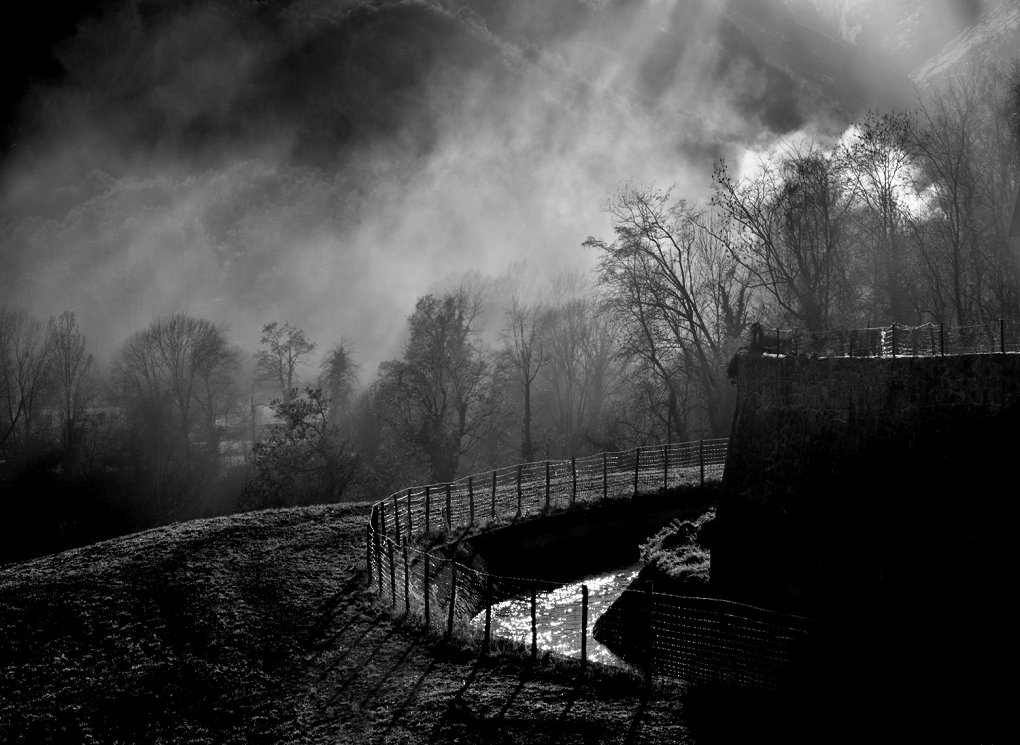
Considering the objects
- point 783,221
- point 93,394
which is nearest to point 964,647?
point 783,221

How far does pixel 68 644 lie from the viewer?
12500 millimetres

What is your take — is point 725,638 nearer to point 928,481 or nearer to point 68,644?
point 928,481

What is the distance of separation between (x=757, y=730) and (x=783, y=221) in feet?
101

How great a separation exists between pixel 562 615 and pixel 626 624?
2936 millimetres

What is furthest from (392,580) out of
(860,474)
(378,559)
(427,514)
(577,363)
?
(577,363)

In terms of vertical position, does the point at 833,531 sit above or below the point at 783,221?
below

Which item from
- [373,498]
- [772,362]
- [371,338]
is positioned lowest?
[373,498]

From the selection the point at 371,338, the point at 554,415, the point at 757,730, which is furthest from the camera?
the point at 371,338

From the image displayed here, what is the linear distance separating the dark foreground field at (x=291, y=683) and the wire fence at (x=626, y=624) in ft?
1.55

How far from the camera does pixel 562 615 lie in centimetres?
1784

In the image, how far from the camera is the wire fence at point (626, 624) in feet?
35.1

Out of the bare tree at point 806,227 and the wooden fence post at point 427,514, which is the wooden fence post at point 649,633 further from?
→ the bare tree at point 806,227

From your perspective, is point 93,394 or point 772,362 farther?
point 93,394

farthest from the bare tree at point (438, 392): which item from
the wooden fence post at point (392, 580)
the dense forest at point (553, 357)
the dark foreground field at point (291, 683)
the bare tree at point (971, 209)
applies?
the wooden fence post at point (392, 580)
